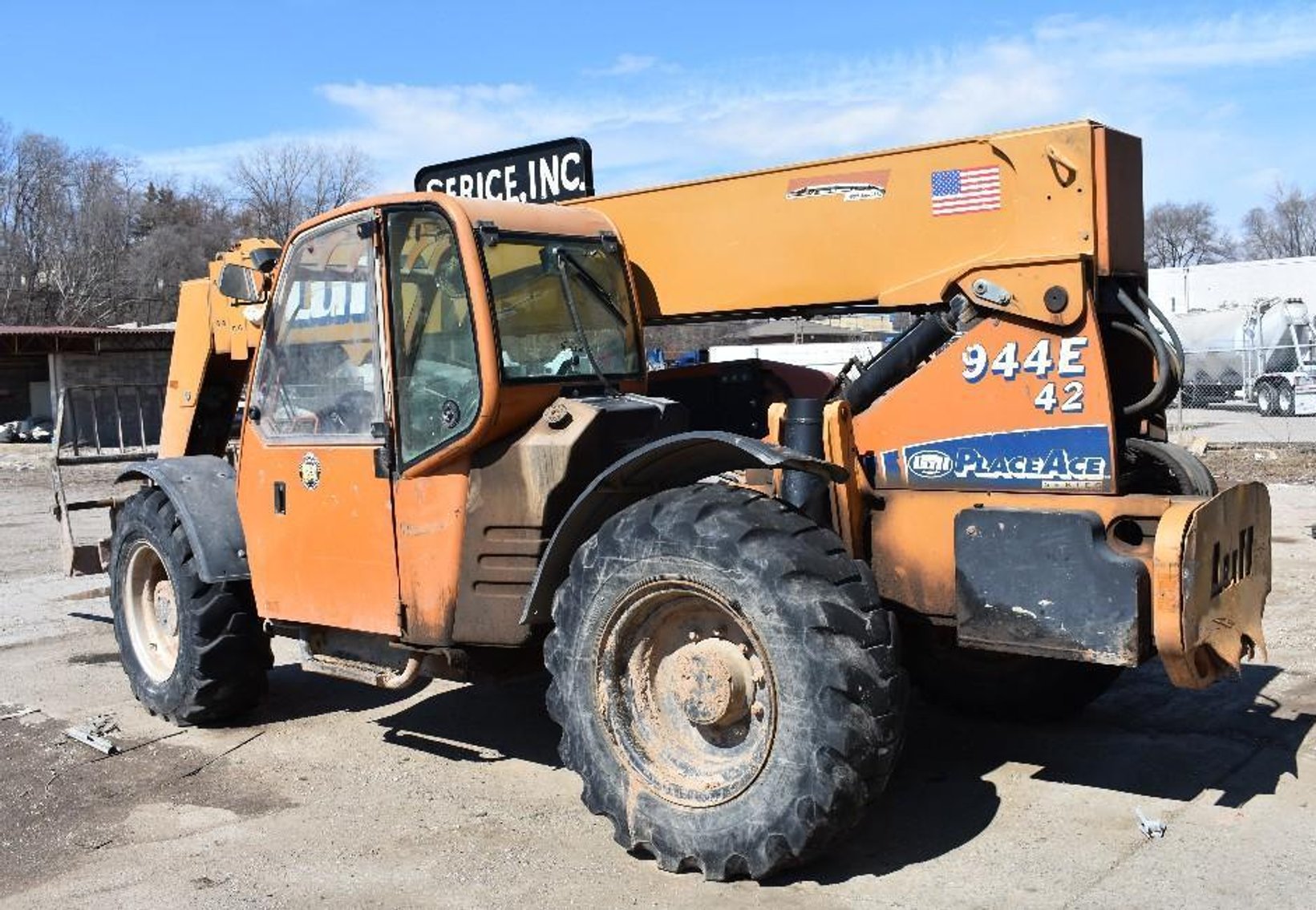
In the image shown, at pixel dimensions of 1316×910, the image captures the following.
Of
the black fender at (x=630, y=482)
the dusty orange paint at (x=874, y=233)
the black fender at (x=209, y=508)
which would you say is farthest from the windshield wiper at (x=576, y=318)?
the black fender at (x=209, y=508)

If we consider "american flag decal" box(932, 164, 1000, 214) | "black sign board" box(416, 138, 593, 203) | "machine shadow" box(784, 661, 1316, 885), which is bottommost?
"machine shadow" box(784, 661, 1316, 885)

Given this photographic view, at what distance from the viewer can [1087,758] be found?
231 inches

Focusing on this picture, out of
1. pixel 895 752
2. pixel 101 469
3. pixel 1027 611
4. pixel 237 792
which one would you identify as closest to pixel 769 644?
pixel 895 752

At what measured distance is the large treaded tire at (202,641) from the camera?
664 cm

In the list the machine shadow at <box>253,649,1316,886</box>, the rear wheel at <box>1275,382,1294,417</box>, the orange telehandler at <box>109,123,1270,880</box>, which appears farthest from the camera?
the rear wheel at <box>1275,382,1294,417</box>

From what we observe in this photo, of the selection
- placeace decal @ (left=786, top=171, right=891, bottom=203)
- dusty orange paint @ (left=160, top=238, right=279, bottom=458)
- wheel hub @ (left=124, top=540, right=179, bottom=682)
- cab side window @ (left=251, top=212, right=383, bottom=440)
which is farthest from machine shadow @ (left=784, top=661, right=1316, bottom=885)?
wheel hub @ (left=124, top=540, right=179, bottom=682)

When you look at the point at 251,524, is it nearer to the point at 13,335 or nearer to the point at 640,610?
the point at 640,610

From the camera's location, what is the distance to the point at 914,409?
4980 millimetres

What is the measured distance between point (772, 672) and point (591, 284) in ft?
7.02

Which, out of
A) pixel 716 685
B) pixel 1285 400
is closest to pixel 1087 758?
pixel 716 685

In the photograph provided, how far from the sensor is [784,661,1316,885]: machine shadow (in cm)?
493

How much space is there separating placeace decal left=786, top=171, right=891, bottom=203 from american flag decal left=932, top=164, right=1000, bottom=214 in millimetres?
232

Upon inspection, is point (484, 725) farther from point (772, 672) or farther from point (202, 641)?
point (772, 672)

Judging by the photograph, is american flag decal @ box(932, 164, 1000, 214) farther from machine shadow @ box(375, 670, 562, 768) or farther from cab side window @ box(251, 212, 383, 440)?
machine shadow @ box(375, 670, 562, 768)
